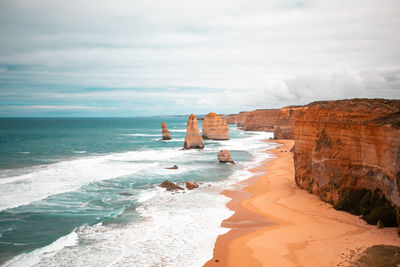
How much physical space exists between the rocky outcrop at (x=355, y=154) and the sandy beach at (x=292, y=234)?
0.95 m

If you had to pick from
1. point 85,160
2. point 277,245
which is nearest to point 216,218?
point 277,245

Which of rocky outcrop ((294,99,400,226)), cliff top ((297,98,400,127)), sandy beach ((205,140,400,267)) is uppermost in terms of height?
cliff top ((297,98,400,127))

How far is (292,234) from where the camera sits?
14719 millimetres

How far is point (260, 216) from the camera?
709 inches

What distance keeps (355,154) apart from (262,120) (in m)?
86.8

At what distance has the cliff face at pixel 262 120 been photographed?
99312mm

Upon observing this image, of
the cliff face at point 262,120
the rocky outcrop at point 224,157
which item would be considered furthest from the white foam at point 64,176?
the cliff face at point 262,120

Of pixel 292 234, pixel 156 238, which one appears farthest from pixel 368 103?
pixel 156 238

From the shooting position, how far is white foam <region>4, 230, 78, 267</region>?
12.7 m

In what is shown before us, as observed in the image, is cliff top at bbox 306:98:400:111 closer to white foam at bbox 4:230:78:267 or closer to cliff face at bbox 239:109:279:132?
white foam at bbox 4:230:78:267

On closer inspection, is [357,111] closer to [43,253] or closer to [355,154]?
[355,154]

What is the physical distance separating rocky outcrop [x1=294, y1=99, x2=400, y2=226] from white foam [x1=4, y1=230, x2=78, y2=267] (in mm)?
14231

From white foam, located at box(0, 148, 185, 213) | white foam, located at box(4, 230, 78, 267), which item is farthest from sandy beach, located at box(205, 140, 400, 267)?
white foam, located at box(0, 148, 185, 213)

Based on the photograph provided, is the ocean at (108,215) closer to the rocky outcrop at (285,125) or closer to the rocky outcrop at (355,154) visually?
the rocky outcrop at (355,154)
